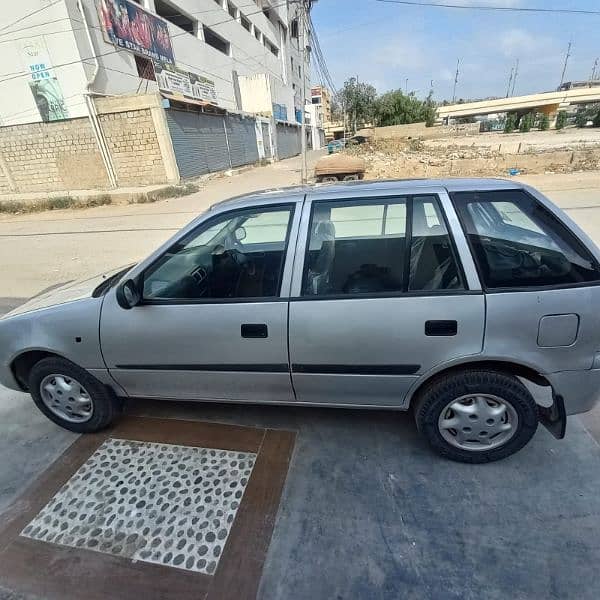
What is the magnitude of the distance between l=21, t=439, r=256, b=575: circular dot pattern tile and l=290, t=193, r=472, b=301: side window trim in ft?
4.08

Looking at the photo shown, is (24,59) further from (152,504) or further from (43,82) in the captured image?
(152,504)

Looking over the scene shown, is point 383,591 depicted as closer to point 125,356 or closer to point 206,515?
point 206,515

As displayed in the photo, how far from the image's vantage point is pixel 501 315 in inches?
70.5

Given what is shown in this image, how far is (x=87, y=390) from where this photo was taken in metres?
2.41

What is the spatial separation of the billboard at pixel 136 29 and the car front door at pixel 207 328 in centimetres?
1871

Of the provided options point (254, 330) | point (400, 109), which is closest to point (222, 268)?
point (254, 330)

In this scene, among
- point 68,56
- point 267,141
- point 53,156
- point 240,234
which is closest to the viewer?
point 240,234

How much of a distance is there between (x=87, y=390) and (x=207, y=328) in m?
1.08

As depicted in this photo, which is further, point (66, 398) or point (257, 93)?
point (257, 93)

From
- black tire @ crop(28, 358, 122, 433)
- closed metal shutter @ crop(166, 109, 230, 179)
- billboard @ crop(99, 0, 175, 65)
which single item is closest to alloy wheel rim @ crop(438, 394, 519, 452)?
black tire @ crop(28, 358, 122, 433)

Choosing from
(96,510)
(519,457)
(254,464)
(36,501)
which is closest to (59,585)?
(96,510)

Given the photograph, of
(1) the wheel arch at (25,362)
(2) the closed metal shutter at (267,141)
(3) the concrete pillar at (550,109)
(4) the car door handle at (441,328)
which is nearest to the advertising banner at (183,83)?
(2) the closed metal shutter at (267,141)

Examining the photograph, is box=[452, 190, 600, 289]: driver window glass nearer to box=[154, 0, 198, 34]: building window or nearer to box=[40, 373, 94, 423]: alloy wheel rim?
box=[40, 373, 94, 423]: alloy wheel rim

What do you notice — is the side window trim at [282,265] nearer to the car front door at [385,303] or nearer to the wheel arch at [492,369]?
the car front door at [385,303]
